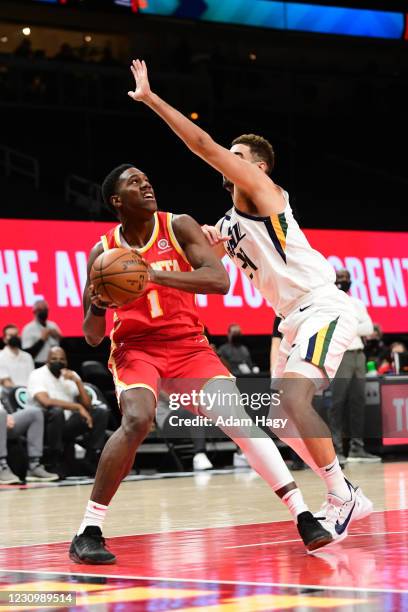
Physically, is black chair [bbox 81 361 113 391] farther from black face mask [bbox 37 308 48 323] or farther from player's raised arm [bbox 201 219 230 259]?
player's raised arm [bbox 201 219 230 259]

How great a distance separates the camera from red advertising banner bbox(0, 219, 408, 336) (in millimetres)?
14523

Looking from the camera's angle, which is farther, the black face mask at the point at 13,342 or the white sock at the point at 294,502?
the black face mask at the point at 13,342

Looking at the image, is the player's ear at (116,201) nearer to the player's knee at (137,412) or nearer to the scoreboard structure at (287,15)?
the player's knee at (137,412)

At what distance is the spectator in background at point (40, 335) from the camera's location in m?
13.0

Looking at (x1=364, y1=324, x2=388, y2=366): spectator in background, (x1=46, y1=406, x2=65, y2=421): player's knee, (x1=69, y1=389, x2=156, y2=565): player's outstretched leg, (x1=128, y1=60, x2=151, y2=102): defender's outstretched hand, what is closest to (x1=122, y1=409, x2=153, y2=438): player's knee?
(x1=69, y1=389, x2=156, y2=565): player's outstretched leg

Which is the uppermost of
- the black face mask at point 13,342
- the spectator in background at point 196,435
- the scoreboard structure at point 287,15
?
the scoreboard structure at point 287,15

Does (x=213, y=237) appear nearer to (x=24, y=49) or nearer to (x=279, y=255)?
(x=279, y=255)

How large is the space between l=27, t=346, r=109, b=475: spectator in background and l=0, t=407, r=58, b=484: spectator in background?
0.20 m

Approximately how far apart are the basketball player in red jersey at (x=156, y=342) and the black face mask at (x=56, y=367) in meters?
6.38

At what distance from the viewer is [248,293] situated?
16359mm

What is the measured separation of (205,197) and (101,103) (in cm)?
231

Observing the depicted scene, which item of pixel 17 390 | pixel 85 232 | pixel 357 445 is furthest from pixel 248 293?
pixel 17 390

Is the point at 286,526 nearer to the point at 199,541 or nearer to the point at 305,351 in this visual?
the point at 199,541

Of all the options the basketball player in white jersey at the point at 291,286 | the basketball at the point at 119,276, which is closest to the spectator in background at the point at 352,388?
the basketball player in white jersey at the point at 291,286
